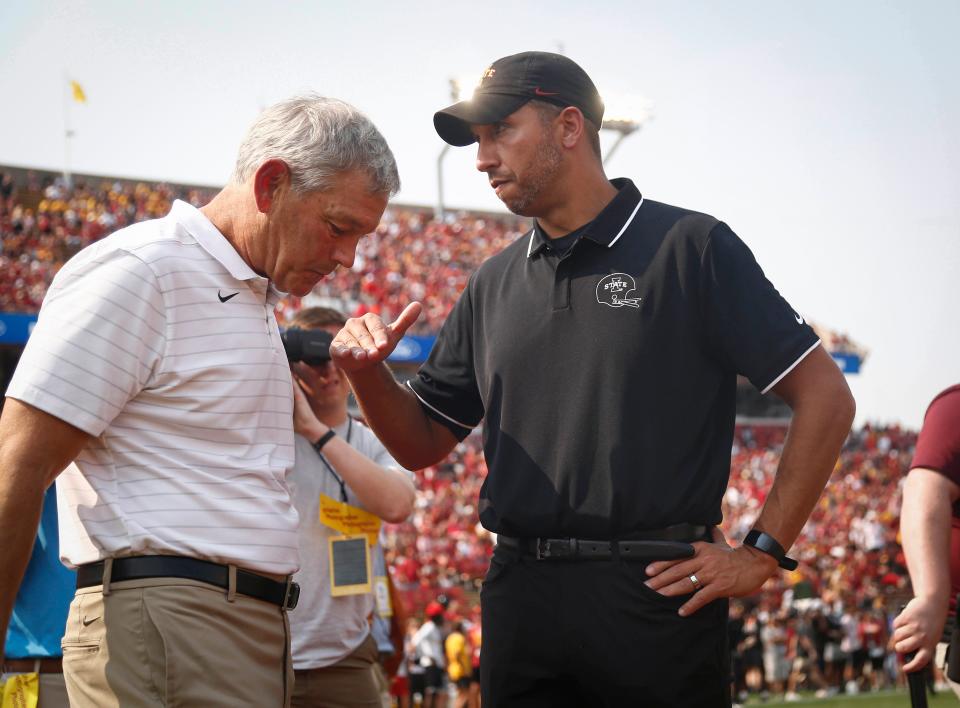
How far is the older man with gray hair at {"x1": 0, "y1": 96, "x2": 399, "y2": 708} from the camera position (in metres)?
1.97

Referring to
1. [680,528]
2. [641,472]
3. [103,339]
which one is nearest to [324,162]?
[103,339]

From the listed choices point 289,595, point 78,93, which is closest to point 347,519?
point 289,595

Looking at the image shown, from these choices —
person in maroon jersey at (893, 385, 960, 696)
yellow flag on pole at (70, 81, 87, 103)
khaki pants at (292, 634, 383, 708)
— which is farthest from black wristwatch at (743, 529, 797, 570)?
yellow flag on pole at (70, 81, 87, 103)

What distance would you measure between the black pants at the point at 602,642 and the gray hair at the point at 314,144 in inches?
41.3

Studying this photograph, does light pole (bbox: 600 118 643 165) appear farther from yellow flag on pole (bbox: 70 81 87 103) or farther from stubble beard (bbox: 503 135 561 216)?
stubble beard (bbox: 503 135 561 216)

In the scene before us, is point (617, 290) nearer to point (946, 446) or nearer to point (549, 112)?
point (549, 112)

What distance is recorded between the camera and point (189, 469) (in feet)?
6.94

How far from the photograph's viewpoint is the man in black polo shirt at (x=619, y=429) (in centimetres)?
251

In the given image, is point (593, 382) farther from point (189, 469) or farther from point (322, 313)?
point (322, 313)

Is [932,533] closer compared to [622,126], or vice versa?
[932,533]

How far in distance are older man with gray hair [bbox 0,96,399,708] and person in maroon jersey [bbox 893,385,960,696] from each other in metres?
1.63

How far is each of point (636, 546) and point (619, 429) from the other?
282 mm

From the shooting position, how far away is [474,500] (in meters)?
21.8

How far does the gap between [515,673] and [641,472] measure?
1.97ft
